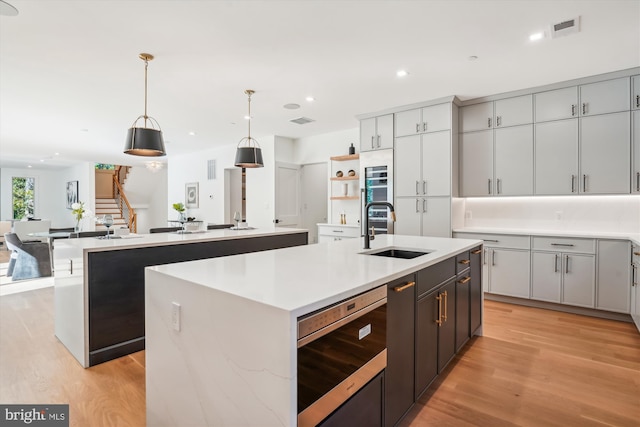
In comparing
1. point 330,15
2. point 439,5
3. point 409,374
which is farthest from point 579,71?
point 409,374

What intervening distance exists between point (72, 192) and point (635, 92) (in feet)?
46.5

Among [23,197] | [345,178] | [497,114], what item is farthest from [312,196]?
[23,197]

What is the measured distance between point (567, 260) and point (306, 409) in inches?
149

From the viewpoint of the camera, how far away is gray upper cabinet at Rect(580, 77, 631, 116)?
3541mm

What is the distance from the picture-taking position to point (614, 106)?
11.8ft

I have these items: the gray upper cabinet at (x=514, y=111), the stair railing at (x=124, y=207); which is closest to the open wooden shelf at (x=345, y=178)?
the gray upper cabinet at (x=514, y=111)

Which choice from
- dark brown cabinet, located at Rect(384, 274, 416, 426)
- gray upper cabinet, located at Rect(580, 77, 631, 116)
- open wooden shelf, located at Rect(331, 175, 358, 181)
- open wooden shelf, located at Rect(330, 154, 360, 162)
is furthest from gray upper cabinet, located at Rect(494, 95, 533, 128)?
dark brown cabinet, located at Rect(384, 274, 416, 426)

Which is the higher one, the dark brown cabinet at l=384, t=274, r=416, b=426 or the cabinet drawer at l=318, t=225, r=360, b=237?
the cabinet drawer at l=318, t=225, r=360, b=237

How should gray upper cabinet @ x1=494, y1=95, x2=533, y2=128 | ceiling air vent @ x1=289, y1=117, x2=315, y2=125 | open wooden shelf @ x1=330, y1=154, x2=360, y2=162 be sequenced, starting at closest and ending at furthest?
gray upper cabinet @ x1=494, y1=95, x2=533, y2=128
ceiling air vent @ x1=289, y1=117, x2=315, y2=125
open wooden shelf @ x1=330, y1=154, x2=360, y2=162

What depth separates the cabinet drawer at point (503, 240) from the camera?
393 cm

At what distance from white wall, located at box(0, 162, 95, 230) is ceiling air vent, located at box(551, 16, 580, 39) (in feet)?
40.9

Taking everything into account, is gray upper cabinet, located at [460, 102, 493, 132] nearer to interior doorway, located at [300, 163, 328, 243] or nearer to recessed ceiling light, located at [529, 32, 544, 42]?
recessed ceiling light, located at [529, 32, 544, 42]

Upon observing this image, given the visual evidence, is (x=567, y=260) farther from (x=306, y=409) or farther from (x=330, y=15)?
(x=306, y=409)

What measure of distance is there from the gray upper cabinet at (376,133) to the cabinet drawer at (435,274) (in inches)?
117
